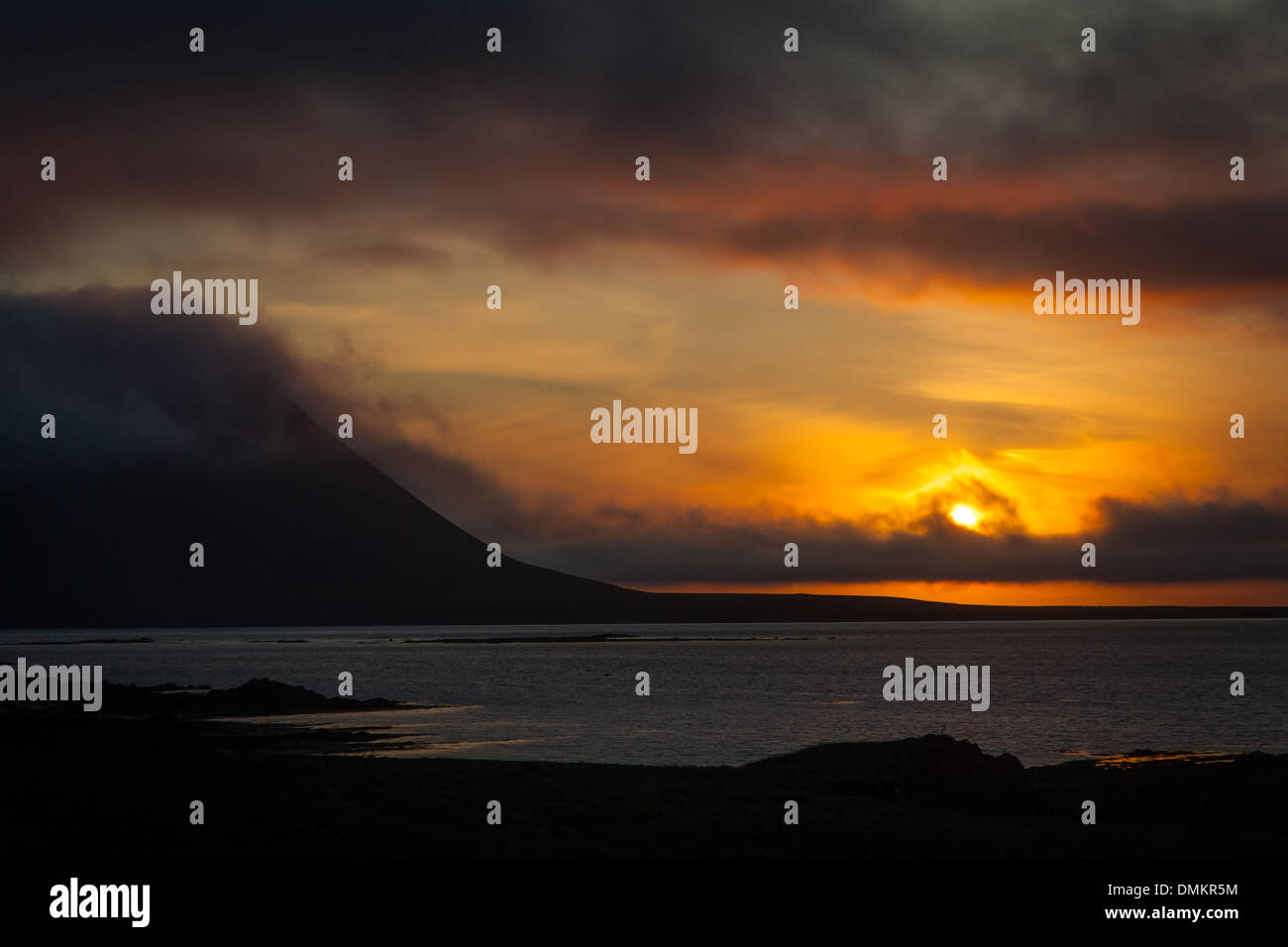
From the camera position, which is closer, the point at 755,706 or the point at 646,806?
the point at 646,806

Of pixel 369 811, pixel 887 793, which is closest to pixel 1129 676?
pixel 887 793

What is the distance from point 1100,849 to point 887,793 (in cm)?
810

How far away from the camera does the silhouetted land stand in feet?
85.5

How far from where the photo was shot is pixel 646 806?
29.8 meters

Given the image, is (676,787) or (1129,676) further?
(1129,676)

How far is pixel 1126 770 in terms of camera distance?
42750 millimetres

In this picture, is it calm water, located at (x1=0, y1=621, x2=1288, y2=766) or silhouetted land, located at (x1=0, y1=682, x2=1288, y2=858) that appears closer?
silhouetted land, located at (x1=0, y1=682, x2=1288, y2=858)

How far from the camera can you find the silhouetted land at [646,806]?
26047 millimetres

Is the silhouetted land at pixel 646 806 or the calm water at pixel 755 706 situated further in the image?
the calm water at pixel 755 706

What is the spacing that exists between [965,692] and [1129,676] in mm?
31347
